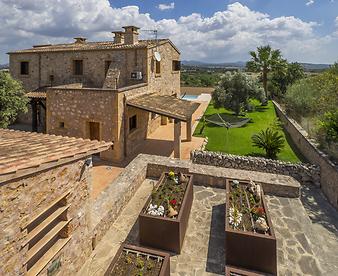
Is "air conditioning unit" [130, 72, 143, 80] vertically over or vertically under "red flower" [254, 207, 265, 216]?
over

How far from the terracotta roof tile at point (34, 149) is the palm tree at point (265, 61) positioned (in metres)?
38.9

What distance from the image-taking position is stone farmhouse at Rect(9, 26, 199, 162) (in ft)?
53.8

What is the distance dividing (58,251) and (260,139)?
14.7m

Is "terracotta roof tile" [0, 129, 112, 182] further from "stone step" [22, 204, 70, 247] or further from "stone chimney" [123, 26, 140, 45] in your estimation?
"stone chimney" [123, 26, 140, 45]

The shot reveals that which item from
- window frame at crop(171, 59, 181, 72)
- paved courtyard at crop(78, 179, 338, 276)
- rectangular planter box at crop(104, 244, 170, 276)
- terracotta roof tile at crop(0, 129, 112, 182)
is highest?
window frame at crop(171, 59, 181, 72)

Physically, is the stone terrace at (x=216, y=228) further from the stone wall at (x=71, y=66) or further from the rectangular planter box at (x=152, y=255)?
the stone wall at (x=71, y=66)

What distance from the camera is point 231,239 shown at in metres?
7.15

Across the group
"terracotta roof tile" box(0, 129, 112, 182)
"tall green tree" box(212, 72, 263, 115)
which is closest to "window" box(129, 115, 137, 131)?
"terracotta roof tile" box(0, 129, 112, 182)

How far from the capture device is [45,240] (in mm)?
5695

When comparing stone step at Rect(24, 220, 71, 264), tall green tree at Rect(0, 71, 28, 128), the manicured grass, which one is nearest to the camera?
stone step at Rect(24, 220, 71, 264)

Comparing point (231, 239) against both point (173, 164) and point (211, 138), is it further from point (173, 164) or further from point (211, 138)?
point (211, 138)

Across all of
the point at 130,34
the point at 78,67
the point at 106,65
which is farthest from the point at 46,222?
the point at 78,67

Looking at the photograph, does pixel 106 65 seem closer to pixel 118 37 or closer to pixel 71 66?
pixel 71 66

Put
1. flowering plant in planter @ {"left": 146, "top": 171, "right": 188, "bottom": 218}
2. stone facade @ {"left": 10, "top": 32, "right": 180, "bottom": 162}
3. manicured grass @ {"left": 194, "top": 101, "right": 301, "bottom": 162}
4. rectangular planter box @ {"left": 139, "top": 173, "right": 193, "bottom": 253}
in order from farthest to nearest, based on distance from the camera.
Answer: manicured grass @ {"left": 194, "top": 101, "right": 301, "bottom": 162}
stone facade @ {"left": 10, "top": 32, "right": 180, "bottom": 162}
flowering plant in planter @ {"left": 146, "top": 171, "right": 188, "bottom": 218}
rectangular planter box @ {"left": 139, "top": 173, "right": 193, "bottom": 253}
